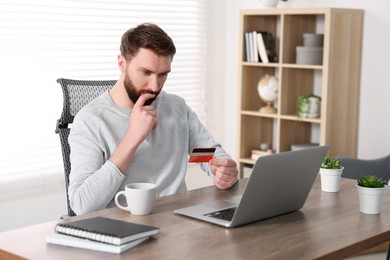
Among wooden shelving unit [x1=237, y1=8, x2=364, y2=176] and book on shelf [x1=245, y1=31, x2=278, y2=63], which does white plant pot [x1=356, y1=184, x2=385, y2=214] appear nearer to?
wooden shelving unit [x1=237, y1=8, x2=364, y2=176]

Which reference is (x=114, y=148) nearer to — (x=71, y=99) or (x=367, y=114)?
(x=71, y=99)

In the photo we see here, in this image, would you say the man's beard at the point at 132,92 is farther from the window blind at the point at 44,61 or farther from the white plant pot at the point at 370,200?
the window blind at the point at 44,61

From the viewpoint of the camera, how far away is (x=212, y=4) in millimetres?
5348

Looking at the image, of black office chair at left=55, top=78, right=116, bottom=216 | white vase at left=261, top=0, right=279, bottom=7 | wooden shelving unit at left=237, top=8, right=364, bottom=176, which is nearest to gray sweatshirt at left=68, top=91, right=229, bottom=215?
black office chair at left=55, top=78, right=116, bottom=216

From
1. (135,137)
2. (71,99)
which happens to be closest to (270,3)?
(71,99)

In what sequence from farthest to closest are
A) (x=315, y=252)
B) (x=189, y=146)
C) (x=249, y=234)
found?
(x=189, y=146)
(x=249, y=234)
(x=315, y=252)

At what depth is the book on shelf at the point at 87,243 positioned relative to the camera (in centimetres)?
182

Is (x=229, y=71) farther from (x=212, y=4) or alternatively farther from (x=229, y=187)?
(x=229, y=187)

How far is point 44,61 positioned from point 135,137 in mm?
2087

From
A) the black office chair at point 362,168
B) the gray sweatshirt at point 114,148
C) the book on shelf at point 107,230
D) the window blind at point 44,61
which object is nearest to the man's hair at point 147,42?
the gray sweatshirt at point 114,148

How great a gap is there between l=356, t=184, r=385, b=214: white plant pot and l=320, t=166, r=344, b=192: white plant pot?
27cm

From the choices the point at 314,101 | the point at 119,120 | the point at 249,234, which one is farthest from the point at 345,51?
the point at 249,234

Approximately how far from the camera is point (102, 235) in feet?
6.08

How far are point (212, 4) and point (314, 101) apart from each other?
1248 millimetres
